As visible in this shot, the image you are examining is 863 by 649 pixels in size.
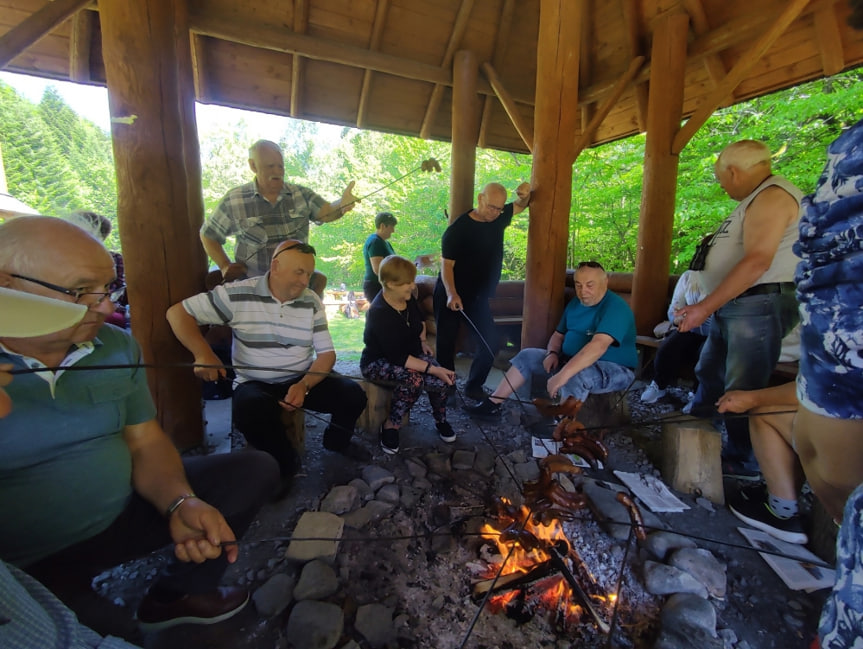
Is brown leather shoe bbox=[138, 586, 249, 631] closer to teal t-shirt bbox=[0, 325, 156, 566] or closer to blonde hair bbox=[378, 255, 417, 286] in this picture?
teal t-shirt bbox=[0, 325, 156, 566]

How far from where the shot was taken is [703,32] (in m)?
4.46

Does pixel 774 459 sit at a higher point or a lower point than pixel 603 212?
lower

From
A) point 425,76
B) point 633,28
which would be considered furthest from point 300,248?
point 633,28

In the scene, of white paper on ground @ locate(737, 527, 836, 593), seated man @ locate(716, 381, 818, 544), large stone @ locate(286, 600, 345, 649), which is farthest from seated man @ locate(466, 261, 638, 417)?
large stone @ locate(286, 600, 345, 649)

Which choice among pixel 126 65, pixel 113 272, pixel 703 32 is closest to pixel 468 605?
pixel 113 272

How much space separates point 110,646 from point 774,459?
113 inches

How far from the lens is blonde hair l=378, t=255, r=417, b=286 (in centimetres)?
301

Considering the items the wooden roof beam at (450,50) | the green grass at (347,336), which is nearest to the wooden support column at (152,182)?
the wooden roof beam at (450,50)

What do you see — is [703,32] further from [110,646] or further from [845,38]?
[110,646]

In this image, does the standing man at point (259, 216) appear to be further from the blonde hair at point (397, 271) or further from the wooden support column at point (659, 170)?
the wooden support column at point (659, 170)

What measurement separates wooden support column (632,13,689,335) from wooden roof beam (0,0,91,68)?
5.42m

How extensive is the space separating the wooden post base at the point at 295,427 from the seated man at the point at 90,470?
1.07m

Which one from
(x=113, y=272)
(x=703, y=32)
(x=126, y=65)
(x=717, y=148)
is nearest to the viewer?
(x=113, y=272)

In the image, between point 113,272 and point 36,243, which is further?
point 113,272
